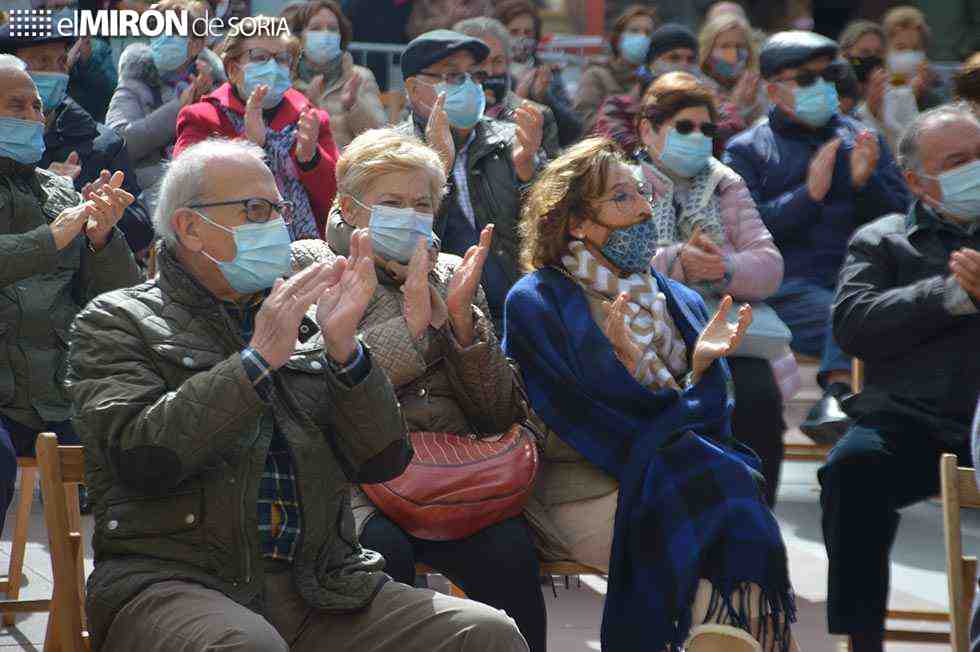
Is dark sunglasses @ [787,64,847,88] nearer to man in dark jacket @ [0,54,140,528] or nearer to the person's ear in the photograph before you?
man in dark jacket @ [0,54,140,528]

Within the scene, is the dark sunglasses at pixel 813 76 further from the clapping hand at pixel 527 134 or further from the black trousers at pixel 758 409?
the black trousers at pixel 758 409

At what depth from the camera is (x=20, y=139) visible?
18.2ft

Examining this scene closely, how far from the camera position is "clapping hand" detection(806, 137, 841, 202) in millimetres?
7543

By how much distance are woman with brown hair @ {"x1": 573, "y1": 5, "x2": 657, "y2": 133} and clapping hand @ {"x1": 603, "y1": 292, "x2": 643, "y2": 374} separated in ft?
16.1

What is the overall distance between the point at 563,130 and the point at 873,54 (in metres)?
2.75

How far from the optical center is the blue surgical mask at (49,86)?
662 cm

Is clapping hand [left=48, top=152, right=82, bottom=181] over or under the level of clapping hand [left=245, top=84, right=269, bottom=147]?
under

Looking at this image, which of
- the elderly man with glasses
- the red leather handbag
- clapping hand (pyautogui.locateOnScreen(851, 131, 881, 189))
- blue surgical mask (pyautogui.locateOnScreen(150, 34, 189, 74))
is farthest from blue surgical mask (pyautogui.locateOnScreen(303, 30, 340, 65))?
the elderly man with glasses

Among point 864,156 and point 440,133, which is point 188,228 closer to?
point 440,133

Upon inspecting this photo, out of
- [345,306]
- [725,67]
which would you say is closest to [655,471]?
[345,306]

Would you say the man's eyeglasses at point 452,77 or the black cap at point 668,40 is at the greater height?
the black cap at point 668,40

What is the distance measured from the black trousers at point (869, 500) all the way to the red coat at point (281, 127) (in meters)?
2.49

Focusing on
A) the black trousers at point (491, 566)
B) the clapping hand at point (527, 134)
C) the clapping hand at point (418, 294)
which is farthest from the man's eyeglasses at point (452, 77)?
the black trousers at point (491, 566)

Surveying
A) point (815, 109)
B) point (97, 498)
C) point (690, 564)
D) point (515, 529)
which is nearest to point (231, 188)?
point (97, 498)
